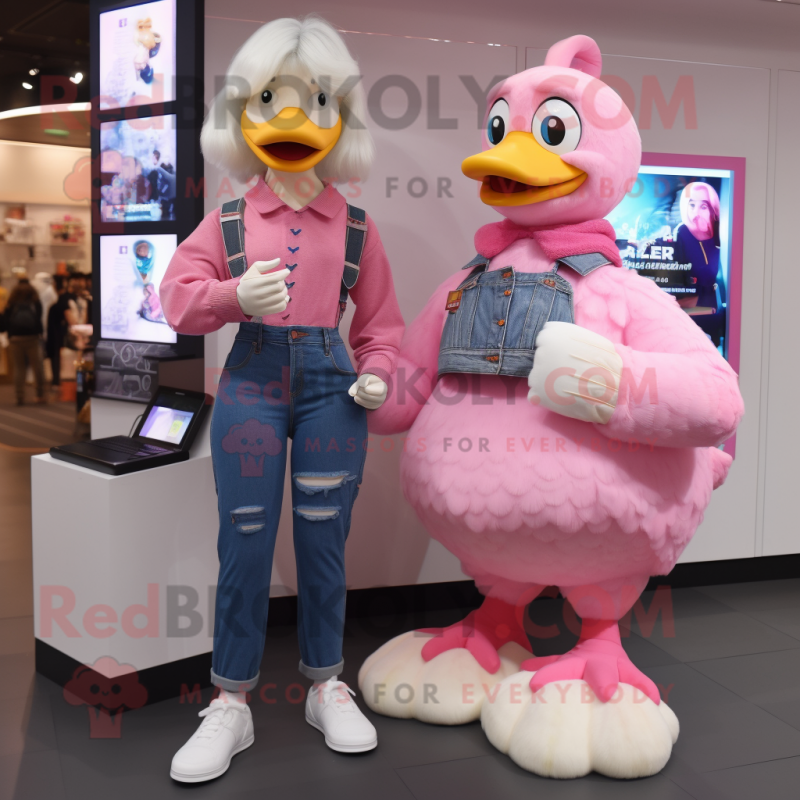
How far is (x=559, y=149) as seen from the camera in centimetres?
206

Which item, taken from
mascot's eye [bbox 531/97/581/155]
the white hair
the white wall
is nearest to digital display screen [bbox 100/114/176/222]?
the white hair

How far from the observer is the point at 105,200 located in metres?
2.53

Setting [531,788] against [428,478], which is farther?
[428,478]

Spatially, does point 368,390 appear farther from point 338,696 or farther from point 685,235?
point 685,235

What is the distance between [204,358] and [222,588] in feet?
2.86

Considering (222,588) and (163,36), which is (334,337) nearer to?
(222,588)

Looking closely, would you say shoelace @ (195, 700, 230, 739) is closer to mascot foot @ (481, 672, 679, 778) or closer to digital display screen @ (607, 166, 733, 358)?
mascot foot @ (481, 672, 679, 778)

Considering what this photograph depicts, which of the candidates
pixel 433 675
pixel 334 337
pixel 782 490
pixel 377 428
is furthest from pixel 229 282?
pixel 782 490

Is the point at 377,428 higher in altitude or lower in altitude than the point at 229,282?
lower

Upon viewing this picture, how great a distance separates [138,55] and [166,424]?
1.12 metres

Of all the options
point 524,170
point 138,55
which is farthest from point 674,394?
point 138,55

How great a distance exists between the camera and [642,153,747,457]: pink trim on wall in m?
3.11

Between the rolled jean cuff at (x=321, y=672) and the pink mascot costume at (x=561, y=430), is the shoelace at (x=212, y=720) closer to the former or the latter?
the rolled jean cuff at (x=321, y=672)

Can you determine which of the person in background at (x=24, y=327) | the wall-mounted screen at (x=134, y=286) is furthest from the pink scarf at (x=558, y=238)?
the person in background at (x=24, y=327)
